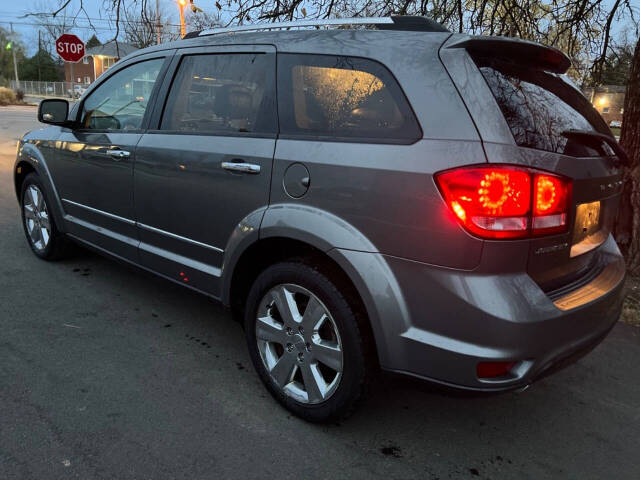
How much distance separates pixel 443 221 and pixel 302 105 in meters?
0.98

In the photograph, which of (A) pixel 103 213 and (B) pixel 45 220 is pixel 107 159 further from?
(B) pixel 45 220

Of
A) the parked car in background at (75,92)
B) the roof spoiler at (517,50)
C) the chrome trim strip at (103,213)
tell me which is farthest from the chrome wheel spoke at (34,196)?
the parked car in background at (75,92)

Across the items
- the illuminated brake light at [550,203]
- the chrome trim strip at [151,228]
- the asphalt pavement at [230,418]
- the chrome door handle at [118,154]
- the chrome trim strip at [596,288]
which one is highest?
the chrome door handle at [118,154]

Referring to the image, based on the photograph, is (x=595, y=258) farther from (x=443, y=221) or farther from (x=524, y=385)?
(x=443, y=221)

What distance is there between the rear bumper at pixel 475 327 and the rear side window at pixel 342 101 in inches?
22.2

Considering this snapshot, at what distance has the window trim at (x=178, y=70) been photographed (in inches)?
103

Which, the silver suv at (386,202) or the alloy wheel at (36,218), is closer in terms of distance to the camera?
the silver suv at (386,202)

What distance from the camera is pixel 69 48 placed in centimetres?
1320

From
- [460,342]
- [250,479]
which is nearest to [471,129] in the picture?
[460,342]

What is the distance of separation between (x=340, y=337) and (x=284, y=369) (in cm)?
45

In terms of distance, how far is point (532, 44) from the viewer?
2221 mm

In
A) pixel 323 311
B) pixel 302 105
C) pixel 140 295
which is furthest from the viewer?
pixel 140 295

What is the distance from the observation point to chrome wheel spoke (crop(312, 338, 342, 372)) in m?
2.28

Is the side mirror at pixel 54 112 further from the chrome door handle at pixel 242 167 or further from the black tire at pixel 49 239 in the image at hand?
the chrome door handle at pixel 242 167
